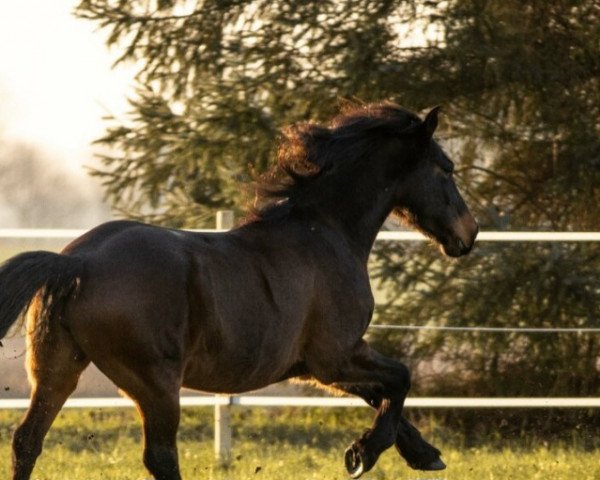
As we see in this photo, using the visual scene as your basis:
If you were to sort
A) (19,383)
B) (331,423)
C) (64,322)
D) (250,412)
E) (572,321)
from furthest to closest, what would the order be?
(19,383), (250,412), (331,423), (572,321), (64,322)

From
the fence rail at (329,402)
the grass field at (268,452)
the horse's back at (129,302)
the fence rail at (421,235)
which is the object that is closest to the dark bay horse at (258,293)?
the horse's back at (129,302)

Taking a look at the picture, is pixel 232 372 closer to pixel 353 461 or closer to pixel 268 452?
pixel 353 461

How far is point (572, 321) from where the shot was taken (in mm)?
10898

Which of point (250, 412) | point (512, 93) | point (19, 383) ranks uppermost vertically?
point (512, 93)

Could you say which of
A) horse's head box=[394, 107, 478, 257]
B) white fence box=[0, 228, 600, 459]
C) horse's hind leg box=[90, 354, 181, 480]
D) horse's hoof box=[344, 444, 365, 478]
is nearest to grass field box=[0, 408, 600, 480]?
white fence box=[0, 228, 600, 459]

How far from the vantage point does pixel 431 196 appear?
688 cm

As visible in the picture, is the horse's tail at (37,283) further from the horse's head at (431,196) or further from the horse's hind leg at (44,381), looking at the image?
the horse's head at (431,196)

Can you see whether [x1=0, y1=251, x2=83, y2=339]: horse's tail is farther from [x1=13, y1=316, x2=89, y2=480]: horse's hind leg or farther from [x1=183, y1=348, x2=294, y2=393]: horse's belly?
[x1=183, y1=348, x2=294, y2=393]: horse's belly

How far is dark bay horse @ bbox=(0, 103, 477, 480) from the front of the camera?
212 inches

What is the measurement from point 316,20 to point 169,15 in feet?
3.89

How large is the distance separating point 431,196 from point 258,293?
131 cm

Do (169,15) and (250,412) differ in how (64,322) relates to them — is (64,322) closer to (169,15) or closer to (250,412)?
(169,15)

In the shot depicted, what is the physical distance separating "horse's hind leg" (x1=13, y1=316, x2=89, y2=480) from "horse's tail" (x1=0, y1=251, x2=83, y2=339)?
11 cm

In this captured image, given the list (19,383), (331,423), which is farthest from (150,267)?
(19,383)
